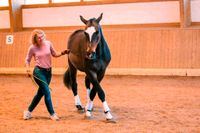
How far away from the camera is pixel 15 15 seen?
557 inches

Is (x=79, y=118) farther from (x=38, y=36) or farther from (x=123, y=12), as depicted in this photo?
(x=123, y=12)

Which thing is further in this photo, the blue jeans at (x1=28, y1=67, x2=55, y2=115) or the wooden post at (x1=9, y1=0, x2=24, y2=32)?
the wooden post at (x1=9, y1=0, x2=24, y2=32)

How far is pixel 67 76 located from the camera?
734cm

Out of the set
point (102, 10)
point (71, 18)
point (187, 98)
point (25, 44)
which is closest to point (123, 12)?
point (102, 10)

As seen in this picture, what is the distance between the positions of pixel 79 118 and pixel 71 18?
7.89m

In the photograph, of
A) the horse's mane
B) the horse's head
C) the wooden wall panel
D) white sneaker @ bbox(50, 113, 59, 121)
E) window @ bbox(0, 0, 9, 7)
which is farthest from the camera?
window @ bbox(0, 0, 9, 7)

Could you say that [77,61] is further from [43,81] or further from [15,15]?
[15,15]

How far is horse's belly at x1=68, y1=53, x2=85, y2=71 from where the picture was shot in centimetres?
640

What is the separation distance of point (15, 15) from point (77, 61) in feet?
27.3

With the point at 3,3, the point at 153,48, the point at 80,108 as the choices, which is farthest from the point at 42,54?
the point at 3,3

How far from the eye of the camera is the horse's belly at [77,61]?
21.0ft

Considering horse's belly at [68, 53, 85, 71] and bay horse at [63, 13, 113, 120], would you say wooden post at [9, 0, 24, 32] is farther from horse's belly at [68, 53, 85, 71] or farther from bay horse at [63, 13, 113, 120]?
horse's belly at [68, 53, 85, 71]

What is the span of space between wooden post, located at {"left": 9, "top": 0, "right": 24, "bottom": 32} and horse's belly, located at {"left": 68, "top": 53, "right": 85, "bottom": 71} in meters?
7.86

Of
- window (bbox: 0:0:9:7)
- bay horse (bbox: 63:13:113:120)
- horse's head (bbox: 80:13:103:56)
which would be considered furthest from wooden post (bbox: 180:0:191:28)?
window (bbox: 0:0:9:7)
